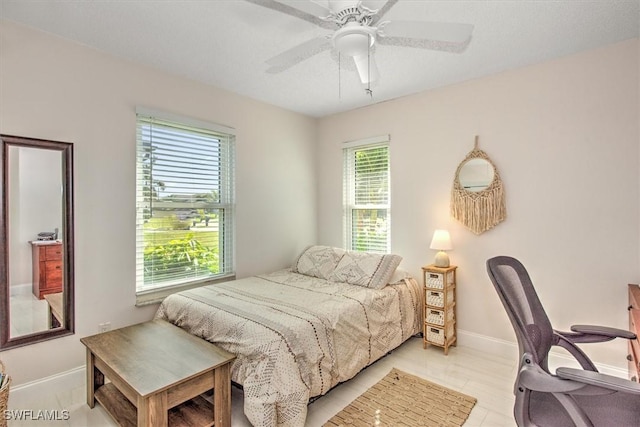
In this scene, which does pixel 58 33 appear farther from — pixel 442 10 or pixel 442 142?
pixel 442 142

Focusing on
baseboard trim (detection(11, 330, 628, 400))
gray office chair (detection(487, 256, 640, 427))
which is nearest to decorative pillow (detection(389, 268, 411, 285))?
baseboard trim (detection(11, 330, 628, 400))

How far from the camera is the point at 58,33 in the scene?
2266 millimetres

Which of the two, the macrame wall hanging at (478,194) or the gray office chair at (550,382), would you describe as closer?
the gray office chair at (550,382)

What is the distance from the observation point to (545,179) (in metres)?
2.68

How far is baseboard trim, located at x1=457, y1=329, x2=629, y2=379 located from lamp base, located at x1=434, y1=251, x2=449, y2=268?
0.70m

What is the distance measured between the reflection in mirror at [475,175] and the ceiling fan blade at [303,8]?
189cm

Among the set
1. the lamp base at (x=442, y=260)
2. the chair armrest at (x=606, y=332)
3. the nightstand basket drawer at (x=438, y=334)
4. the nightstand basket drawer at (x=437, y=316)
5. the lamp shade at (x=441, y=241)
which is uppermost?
the lamp shade at (x=441, y=241)

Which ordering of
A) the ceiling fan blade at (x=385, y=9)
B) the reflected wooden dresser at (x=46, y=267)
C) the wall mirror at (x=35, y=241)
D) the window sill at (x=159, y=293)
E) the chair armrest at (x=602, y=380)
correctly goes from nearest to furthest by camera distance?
1. the chair armrest at (x=602, y=380)
2. the ceiling fan blade at (x=385, y=9)
3. the wall mirror at (x=35, y=241)
4. the reflected wooden dresser at (x=46, y=267)
5. the window sill at (x=159, y=293)

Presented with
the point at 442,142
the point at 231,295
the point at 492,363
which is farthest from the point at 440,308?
the point at 231,295

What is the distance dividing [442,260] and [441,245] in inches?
5.8

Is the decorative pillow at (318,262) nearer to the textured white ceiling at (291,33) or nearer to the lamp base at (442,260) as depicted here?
the lamp base at (442,260)

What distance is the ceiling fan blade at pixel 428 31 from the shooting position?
63.6 inches

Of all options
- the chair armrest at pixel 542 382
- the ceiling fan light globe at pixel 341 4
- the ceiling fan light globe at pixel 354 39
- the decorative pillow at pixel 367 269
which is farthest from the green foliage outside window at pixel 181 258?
the chair armrest at pixel 542 382

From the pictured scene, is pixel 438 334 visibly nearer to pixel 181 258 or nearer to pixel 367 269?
pixel 367 269
